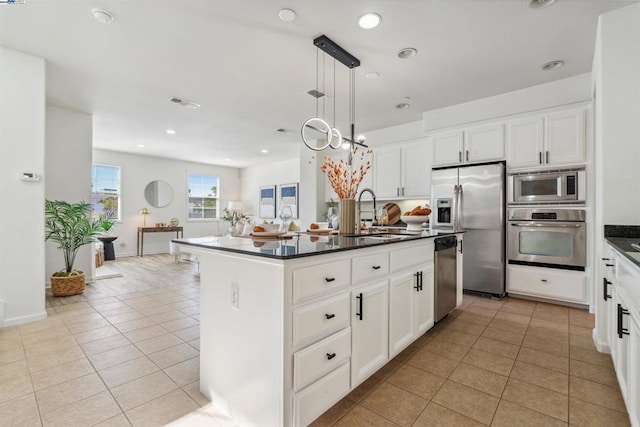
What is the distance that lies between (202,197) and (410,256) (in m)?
8.17

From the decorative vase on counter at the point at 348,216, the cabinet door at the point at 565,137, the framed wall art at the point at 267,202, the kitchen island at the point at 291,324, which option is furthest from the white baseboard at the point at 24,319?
the framed wall art at the point at 267,202

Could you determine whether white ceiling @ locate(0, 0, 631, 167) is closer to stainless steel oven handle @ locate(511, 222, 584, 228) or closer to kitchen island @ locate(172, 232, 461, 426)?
stainless steel oven handle @ locate(511, 222, 584, 228)

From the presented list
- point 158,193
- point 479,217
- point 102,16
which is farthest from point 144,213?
point 479,217

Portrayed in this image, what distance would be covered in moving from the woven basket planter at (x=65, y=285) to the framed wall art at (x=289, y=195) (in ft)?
16.5

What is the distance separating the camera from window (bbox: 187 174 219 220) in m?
8.77

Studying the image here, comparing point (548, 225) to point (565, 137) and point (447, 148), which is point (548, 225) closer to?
point (565, 137)

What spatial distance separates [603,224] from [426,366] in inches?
70.5

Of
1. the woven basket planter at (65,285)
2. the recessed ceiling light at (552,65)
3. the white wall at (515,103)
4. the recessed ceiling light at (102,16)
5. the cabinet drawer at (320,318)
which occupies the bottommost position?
the woven basket planter at (65,285)

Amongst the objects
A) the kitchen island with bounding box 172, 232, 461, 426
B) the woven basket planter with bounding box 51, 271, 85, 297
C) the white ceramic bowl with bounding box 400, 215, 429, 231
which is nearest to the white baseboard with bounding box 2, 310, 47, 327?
the woven basket planter with bounding box 51, 271, 85, 297

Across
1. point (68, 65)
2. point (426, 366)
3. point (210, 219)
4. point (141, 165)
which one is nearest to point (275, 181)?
point (210, 219)

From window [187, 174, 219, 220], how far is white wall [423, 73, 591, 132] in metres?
6.98

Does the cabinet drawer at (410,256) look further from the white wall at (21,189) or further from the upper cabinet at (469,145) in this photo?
the white wall at (21,189)

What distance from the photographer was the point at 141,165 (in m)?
7.68

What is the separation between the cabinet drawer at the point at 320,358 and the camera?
4.31 feet
